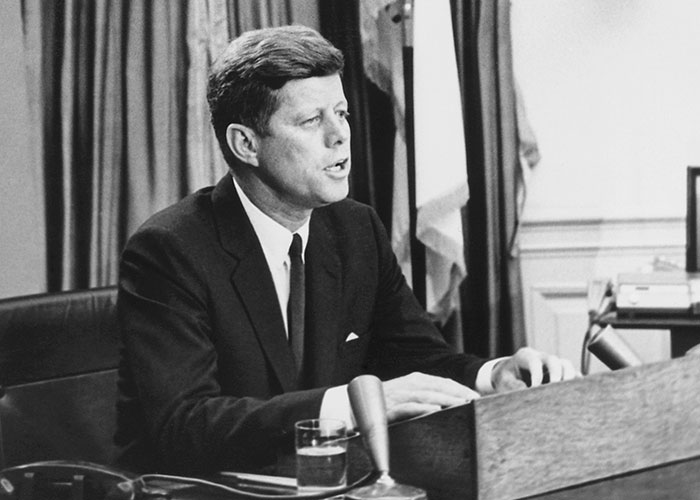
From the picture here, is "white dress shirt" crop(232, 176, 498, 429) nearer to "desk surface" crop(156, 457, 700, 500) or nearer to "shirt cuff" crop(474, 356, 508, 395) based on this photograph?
"shirt cuff" crop(474, 356, 508, 395)

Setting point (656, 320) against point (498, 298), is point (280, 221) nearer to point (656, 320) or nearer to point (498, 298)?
point (656, 320)

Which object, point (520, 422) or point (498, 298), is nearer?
point (520, 422)

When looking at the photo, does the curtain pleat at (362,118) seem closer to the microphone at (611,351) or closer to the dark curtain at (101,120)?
the dark curtain at (101,120)

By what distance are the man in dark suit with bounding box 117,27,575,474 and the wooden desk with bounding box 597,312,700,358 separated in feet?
2.86

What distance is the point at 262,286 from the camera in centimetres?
197

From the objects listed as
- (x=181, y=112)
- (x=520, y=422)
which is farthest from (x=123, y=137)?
(x=520, y=422)

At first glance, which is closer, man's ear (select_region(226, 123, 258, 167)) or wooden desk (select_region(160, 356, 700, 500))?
wooden desk (select_region(160, 356, 700, 500))

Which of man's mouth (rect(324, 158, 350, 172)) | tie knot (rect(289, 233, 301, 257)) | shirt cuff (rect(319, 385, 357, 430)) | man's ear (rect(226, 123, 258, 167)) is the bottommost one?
A: shirt cuff (rect(319, 385, 357, 430))

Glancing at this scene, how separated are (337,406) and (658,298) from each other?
1624 mm

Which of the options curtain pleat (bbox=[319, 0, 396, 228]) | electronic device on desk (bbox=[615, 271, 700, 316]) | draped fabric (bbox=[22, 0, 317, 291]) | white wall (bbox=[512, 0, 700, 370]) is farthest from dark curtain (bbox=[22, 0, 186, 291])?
electronic device on desk (bbox=[615, 271, 700, 316])

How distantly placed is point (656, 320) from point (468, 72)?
3.97ft

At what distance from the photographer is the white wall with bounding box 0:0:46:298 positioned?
134 inches

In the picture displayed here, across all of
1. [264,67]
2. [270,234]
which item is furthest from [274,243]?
[264,67]

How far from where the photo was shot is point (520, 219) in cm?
388
